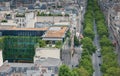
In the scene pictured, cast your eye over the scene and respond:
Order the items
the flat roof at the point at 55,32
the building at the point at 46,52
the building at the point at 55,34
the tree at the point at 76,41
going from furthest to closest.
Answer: the tree at the point at 76,41
the flat roof at the point at 55,32
the building at the point at 55,34
the building at the point at 46,52

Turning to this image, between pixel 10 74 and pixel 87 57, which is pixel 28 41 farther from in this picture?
pixel 10 74

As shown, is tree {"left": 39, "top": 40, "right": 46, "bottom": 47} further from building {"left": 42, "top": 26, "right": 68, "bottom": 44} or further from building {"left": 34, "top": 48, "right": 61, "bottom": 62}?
building {"left": 42, "top": 26, "right": 68, "bottom": 44}

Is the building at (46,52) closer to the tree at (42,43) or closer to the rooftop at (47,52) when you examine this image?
the rooftop at (47,52)

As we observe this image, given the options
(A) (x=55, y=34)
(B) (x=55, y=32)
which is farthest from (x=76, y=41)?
(A) (x=55, y=34)

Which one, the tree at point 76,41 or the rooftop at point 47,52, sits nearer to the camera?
the rooftop at point 47,52

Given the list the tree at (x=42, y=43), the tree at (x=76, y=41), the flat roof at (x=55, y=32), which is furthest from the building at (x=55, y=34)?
the tree at (x=76, y=41)

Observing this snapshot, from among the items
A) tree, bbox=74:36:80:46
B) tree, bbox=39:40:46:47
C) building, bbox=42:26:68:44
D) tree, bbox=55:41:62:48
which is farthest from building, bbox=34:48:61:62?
tree, bbox=74:36:80:46

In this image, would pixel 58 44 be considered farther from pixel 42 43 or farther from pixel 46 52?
pixel 46 52

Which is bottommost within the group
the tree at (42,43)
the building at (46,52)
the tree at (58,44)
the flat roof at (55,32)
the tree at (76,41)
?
the tree at (76,41)

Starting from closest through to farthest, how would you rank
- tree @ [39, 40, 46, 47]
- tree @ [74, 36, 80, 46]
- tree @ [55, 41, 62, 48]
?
tree @ [55, 41, 62, 48] < tree @ [39, 40, 46, 47] < tree @ [74, 36, 80, 46]
